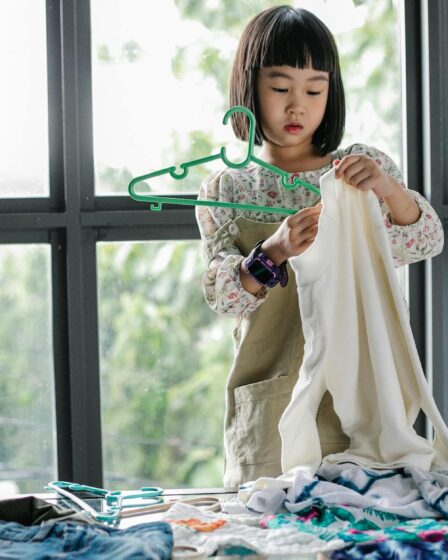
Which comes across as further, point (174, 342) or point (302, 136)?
point (174, 342)

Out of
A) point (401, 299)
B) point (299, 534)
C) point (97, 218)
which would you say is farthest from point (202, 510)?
point (97, 218)

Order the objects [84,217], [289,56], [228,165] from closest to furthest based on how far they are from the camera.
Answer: [228,165] → [289,56] → [84,217]

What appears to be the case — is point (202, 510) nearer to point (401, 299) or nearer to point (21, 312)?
point (401, 299)

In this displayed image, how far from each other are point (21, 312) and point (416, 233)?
0.95m

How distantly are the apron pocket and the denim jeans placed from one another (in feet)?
1.47

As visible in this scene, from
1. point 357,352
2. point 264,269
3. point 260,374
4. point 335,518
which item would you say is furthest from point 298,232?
point 335,518

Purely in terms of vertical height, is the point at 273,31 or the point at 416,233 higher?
the point at 273,31

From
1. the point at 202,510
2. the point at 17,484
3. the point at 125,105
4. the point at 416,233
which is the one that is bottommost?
the point at 17,484

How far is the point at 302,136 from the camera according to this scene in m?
1.53

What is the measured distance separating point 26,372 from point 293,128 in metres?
0.88

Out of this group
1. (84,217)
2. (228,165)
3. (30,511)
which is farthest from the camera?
(84,217)

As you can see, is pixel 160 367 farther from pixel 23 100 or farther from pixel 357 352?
pixel 357 352

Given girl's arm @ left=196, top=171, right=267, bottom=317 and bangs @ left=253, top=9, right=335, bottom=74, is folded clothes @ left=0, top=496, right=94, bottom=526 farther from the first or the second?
bangs @ left=253, top=9, right=335, bottom=74

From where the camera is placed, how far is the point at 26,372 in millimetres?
1974
